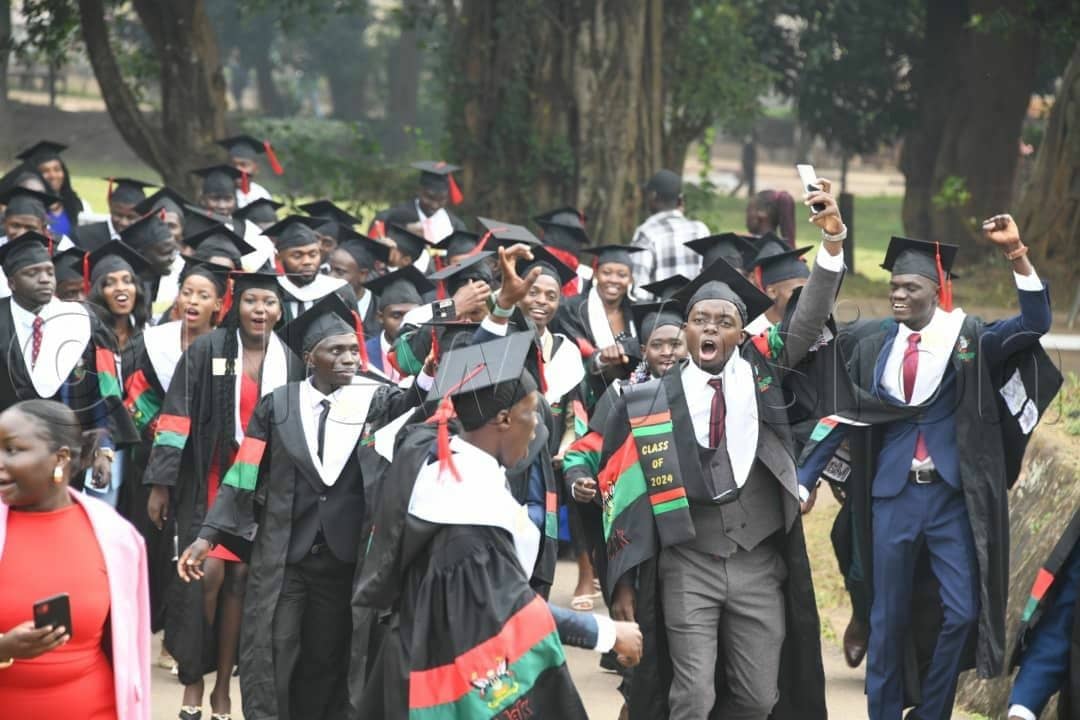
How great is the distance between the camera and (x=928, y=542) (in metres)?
7.06

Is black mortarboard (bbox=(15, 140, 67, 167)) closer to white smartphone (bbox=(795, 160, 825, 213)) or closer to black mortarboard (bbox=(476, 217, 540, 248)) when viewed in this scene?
black mortarboard (bbox=(476, 217, 540, 248))

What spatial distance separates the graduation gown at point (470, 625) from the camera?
500 centimetres

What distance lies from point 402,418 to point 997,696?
308cm

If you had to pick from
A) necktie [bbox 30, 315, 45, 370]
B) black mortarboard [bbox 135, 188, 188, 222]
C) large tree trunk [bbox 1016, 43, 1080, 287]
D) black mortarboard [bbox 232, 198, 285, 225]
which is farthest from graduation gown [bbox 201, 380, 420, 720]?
large tree trunk [bbox 1016, 43, 1080, 287]

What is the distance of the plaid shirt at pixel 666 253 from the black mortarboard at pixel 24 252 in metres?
4.56

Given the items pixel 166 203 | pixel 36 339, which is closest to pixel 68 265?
pixel 36 339

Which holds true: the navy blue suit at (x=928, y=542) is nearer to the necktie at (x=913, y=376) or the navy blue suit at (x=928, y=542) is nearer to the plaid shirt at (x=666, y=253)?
the necktie at (x=913, y=376)

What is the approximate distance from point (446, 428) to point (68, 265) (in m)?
5.23

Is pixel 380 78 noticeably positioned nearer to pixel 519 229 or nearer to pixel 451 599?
pixel 519 229

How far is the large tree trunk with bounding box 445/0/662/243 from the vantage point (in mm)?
16422

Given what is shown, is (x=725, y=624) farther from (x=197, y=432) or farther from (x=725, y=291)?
(x=197, y=432)

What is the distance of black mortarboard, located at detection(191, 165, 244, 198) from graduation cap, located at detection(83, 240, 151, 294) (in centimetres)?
304

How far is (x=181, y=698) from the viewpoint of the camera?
8094mm

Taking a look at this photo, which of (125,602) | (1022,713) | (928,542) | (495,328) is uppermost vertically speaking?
(495,328)
